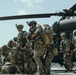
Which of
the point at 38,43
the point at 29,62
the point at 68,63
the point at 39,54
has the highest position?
the point at 38,43

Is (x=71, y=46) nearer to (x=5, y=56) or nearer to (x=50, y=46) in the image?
(x=5, y=56)

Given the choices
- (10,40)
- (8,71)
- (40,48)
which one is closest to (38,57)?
(40,48)

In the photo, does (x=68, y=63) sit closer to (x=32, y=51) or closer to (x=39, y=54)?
(x=32, y=51)

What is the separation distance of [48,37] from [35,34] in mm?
326

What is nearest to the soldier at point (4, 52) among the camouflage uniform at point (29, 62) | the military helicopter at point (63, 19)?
the camouflage uniform at point (29, 62)

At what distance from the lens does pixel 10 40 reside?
10.6m

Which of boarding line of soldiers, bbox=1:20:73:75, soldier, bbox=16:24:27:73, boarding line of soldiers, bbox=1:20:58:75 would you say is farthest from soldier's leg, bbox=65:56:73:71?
soldier, bbox=16:24:27:73

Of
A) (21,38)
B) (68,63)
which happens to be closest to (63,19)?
(68,63)

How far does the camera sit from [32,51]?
9.20 metres

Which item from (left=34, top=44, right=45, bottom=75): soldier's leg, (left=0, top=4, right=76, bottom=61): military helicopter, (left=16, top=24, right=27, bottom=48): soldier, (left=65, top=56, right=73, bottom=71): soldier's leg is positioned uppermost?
(left=0, top=4, right=76, bottom=61): military helicopter

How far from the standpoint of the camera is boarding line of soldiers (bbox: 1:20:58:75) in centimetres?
780

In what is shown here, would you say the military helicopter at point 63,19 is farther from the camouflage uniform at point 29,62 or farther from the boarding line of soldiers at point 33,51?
the camouflage uniform at point 29,62

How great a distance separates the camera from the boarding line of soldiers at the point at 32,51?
780 cm

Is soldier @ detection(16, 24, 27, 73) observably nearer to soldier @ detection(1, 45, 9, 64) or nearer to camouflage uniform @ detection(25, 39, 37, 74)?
camouflage uniform @ detection(25, 39, 37, 74)
